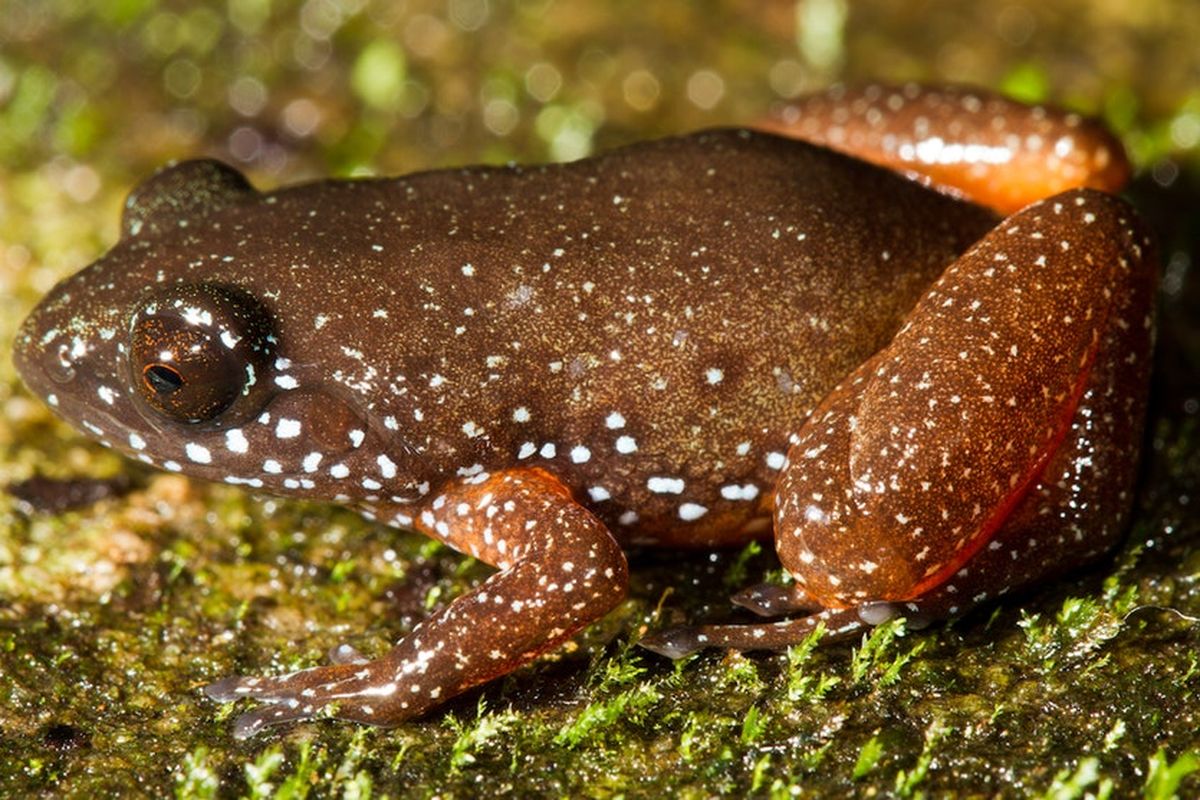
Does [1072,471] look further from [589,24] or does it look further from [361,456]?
[589,24]

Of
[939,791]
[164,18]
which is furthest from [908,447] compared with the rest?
[164,18]

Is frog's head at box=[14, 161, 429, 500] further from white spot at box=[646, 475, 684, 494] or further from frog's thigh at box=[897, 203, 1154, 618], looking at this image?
frog's thigh at box=[897, 203, 1154, 618]

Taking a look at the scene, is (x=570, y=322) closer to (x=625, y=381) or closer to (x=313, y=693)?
(x=625, y=381)

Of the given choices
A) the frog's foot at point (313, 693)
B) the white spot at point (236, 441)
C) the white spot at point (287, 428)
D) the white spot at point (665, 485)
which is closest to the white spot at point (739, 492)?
the white spot at point (665, 485)

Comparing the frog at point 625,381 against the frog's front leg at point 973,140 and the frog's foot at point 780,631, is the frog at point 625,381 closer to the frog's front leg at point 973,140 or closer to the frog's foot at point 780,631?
the frog's foot at point 780,631

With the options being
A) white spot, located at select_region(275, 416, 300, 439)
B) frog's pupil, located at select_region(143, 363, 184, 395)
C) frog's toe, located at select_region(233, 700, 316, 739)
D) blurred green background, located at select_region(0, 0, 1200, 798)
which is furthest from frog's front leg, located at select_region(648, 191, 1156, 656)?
frog's pupil, located at select_region(143, 363, 184, 395)

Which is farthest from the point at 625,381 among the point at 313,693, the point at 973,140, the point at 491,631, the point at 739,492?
the point at 973,140
